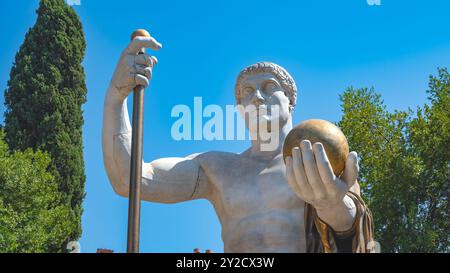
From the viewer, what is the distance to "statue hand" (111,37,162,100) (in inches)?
242

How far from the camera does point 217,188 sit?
6707mm

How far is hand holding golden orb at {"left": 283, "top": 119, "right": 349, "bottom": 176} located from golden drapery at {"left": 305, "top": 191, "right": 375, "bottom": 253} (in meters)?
0.53

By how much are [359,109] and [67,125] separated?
10.4m

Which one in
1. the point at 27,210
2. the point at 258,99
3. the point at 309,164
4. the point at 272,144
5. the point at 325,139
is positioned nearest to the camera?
the point at 309,164

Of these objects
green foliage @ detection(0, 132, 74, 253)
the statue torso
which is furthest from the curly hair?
green foliage @ detection(0, 132, 74, 253)

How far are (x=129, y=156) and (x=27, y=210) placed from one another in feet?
54.1

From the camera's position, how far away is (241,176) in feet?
21.9

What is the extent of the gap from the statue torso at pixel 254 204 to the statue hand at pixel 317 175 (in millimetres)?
709

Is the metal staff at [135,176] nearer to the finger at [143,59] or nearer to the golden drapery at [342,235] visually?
the finger at [143,59]

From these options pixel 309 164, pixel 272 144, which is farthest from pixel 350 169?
pixel 272 144

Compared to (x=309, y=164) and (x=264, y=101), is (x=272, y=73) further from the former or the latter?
(x=309, y=164)

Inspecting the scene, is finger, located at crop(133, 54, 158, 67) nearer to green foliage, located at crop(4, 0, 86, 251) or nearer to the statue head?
the statue head

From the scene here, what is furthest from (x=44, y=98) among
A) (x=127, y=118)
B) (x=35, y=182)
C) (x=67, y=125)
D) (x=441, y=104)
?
(x=127, y=118)

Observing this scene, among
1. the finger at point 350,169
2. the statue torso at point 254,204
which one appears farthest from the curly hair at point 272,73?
the finger at point 350,169
